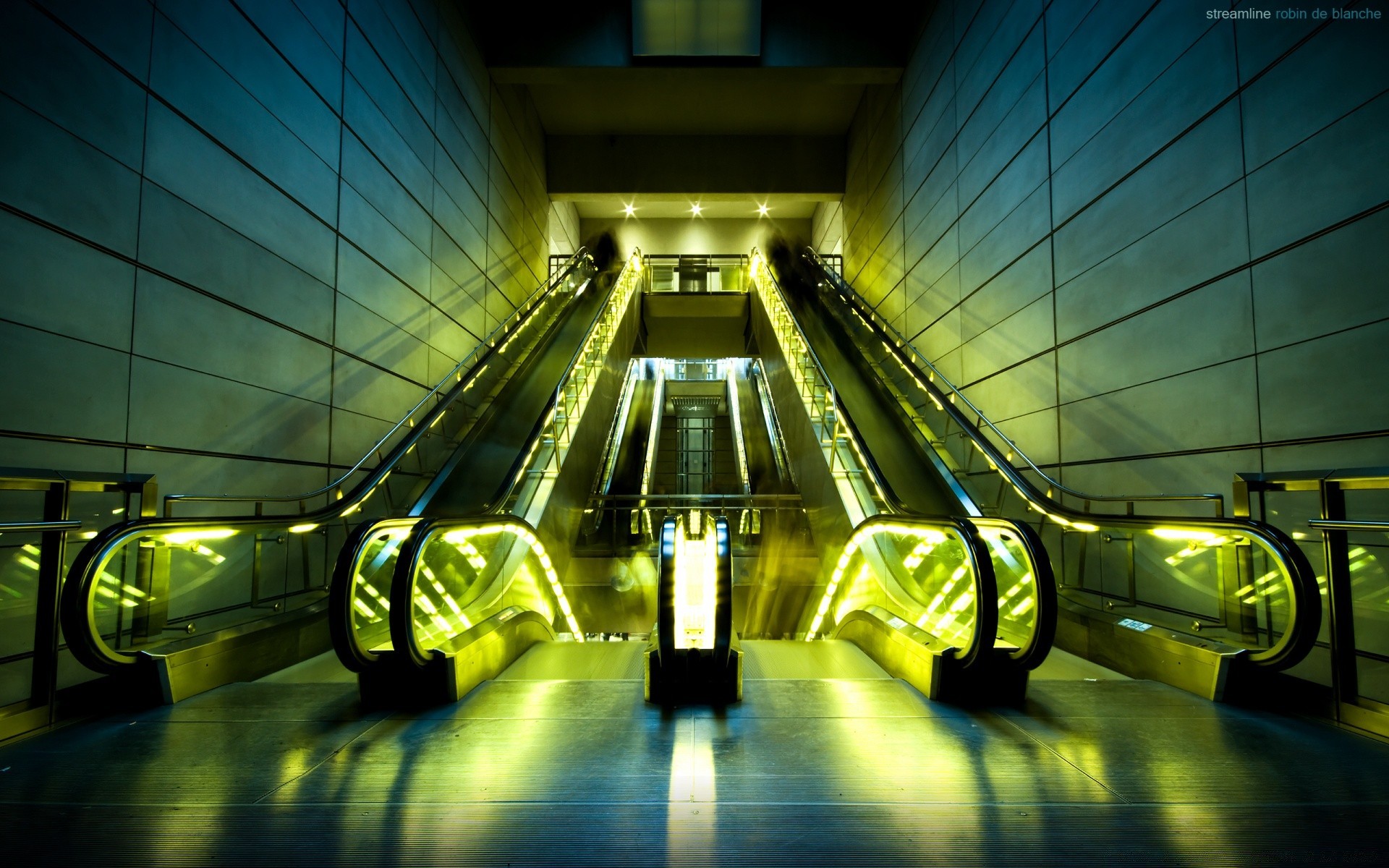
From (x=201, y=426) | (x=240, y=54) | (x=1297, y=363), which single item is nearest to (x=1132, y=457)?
(x=1297, y=363)

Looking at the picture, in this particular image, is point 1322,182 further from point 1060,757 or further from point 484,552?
point 484,552

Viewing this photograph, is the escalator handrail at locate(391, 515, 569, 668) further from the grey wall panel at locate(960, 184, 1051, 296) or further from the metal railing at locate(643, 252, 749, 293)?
the metal railing at locate(643, 252, 749, 293)

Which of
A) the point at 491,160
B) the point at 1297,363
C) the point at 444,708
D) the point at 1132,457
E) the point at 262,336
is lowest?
the point at 444,708

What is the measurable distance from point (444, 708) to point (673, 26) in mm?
11833

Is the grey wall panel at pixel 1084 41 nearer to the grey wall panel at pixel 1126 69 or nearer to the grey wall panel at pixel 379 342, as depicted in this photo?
the grey wall panel at pixel 1126 69

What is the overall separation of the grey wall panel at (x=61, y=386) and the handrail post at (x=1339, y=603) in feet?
22.6

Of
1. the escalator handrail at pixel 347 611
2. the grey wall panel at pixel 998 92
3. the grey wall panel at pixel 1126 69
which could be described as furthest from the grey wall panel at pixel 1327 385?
Result: the escalator handrail at pixel 347 611

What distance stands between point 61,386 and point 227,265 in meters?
1.70

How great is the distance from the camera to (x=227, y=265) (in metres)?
5.14

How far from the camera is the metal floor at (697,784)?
1.93 meters

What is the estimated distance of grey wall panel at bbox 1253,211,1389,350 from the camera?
358 centimetres

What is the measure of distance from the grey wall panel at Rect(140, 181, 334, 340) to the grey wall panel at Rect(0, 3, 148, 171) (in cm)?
35

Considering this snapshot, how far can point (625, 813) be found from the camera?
7.00ft

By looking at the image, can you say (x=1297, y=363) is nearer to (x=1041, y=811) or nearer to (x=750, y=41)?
(x=1041, y=811)
